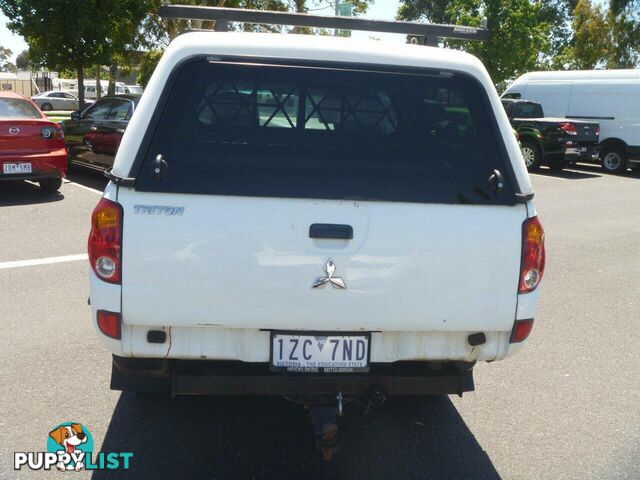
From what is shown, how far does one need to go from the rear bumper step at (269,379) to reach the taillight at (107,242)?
1.61ft

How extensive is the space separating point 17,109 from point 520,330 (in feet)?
30.3

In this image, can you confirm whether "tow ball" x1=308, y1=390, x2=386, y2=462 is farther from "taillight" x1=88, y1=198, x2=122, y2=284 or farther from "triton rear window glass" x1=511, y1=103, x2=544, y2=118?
"triton rear window glass" x1=511, y1=103, x2=544, y2=118

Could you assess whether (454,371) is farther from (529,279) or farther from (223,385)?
(223,385)

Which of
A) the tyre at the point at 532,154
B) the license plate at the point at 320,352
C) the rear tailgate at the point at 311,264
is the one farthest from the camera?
the tyre at the point at 532,154

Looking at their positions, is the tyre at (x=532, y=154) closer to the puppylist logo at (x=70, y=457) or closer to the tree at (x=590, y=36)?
the puppylist logo at (x=70, y=457)

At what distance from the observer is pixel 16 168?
10.0 metres

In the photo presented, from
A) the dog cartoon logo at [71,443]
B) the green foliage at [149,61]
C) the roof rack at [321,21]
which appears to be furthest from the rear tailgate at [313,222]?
the green foliage at [149,61]

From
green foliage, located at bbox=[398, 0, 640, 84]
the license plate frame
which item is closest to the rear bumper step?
the license plate frame

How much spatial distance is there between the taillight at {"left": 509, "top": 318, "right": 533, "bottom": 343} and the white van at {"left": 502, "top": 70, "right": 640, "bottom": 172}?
1571 cm

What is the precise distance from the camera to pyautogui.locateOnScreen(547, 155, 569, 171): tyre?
17.4 meters

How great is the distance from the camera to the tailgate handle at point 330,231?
9.62ft

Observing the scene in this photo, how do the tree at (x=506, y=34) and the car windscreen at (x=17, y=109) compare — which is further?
the tree at (x=506, y=34)

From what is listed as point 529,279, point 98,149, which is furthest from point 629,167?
point 529,279

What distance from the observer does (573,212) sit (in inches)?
457
